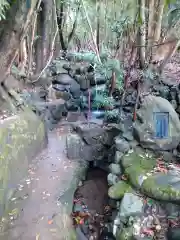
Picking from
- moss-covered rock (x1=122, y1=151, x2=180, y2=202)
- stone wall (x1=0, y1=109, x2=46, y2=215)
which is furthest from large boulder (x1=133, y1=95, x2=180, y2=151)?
stone wall (x1=0, y1=109, x2=46, y2=215)

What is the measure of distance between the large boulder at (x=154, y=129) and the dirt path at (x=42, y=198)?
2034mm

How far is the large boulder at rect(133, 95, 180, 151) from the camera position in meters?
5.88

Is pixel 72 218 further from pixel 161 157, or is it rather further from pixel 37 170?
pixel 161 157

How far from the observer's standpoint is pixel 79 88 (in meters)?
12.2

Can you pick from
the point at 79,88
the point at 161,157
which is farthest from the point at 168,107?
the point at 79,88

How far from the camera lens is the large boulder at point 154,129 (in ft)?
19.3

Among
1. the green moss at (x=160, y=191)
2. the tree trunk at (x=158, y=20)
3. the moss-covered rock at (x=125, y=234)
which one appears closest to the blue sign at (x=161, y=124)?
the green moss at (x=160, y=191)

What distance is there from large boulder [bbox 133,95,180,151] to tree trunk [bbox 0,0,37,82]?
10.9 feet

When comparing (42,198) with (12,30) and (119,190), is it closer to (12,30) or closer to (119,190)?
(119,190)

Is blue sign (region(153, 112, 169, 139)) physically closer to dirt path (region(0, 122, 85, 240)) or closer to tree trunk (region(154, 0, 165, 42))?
dirt path (region(0, 122, 85, 240))

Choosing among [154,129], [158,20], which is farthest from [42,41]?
[154,129]

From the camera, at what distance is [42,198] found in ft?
18.2

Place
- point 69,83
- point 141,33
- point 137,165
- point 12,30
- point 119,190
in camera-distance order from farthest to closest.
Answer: point 69,83 → point 141,33 → point 12,30 → point 137,165 → point 119,190

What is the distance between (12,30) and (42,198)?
3779 millimetres
